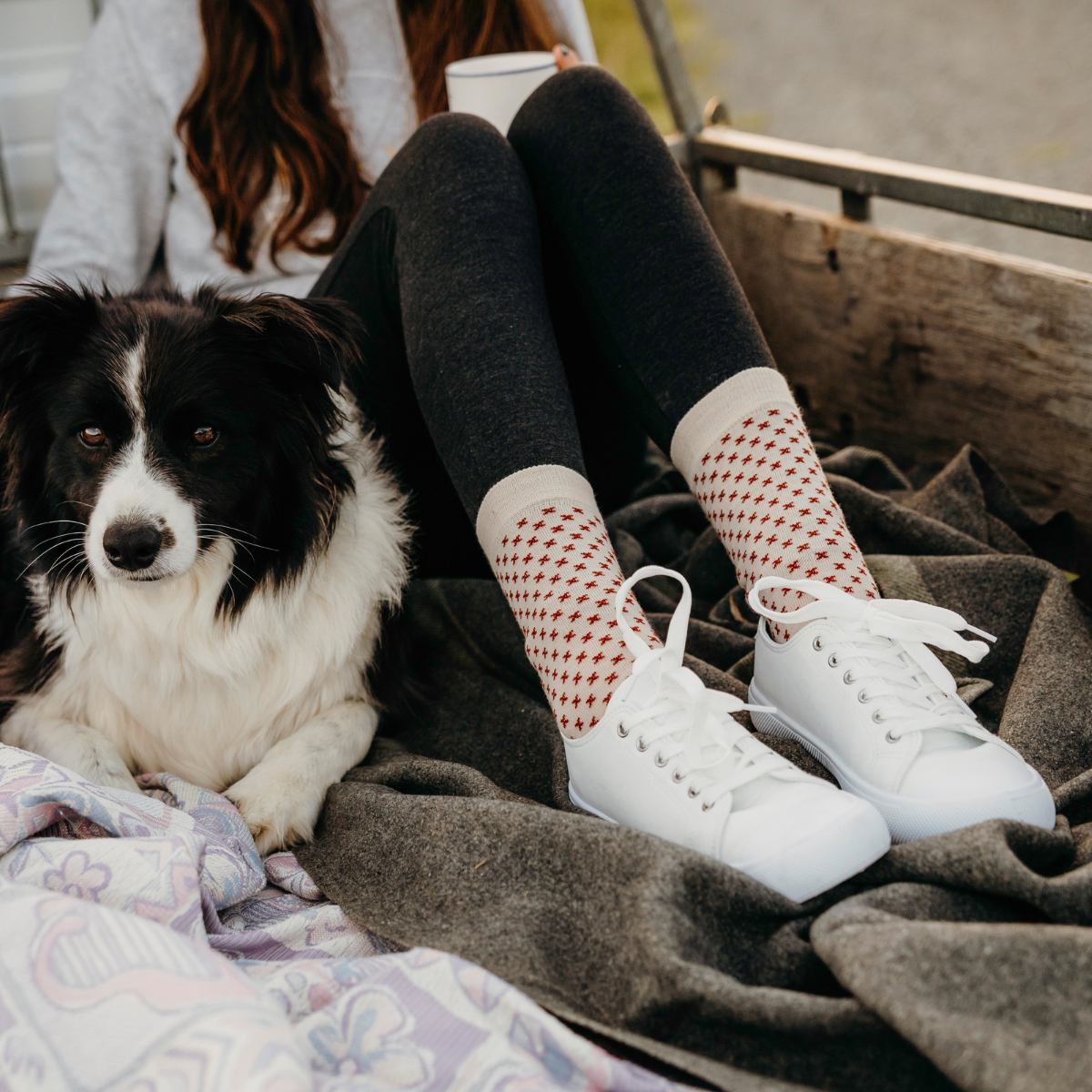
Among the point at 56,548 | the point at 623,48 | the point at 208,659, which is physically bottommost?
the point at 208,659

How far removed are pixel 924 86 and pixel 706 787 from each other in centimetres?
742

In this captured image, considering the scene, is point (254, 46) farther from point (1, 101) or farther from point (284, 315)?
point (284, 315)

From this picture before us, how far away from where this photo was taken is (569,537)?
1169 mm

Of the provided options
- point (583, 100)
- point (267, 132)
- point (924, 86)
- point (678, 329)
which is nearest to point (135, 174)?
point (267, 132)

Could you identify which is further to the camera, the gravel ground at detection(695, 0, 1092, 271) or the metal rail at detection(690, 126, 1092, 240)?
the gravel ground at detection(695, 0, 1092, 271)

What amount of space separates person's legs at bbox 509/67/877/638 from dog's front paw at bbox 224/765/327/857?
0.62 metres

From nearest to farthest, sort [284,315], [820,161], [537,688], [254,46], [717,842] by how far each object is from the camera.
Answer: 1. [717,842]
2. [284,315]
3. [537,688]
4. [254,46]
5. [820,161]

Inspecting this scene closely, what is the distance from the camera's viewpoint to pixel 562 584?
3.74 ft

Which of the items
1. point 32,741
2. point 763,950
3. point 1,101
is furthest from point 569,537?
point 1,101

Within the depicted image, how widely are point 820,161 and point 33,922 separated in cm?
199

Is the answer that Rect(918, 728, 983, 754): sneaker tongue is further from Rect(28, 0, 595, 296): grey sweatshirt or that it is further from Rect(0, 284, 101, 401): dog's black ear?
Rect(28, 0, 595, 296): grey sweatshirt

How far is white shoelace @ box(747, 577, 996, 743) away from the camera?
3.48 ft

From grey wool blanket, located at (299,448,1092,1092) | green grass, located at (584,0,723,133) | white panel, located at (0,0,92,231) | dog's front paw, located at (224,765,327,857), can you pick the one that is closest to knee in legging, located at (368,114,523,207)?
grey wool blanket, located at (299,448,1092,1092)

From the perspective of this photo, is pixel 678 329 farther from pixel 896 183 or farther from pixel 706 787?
pixel 896 183
